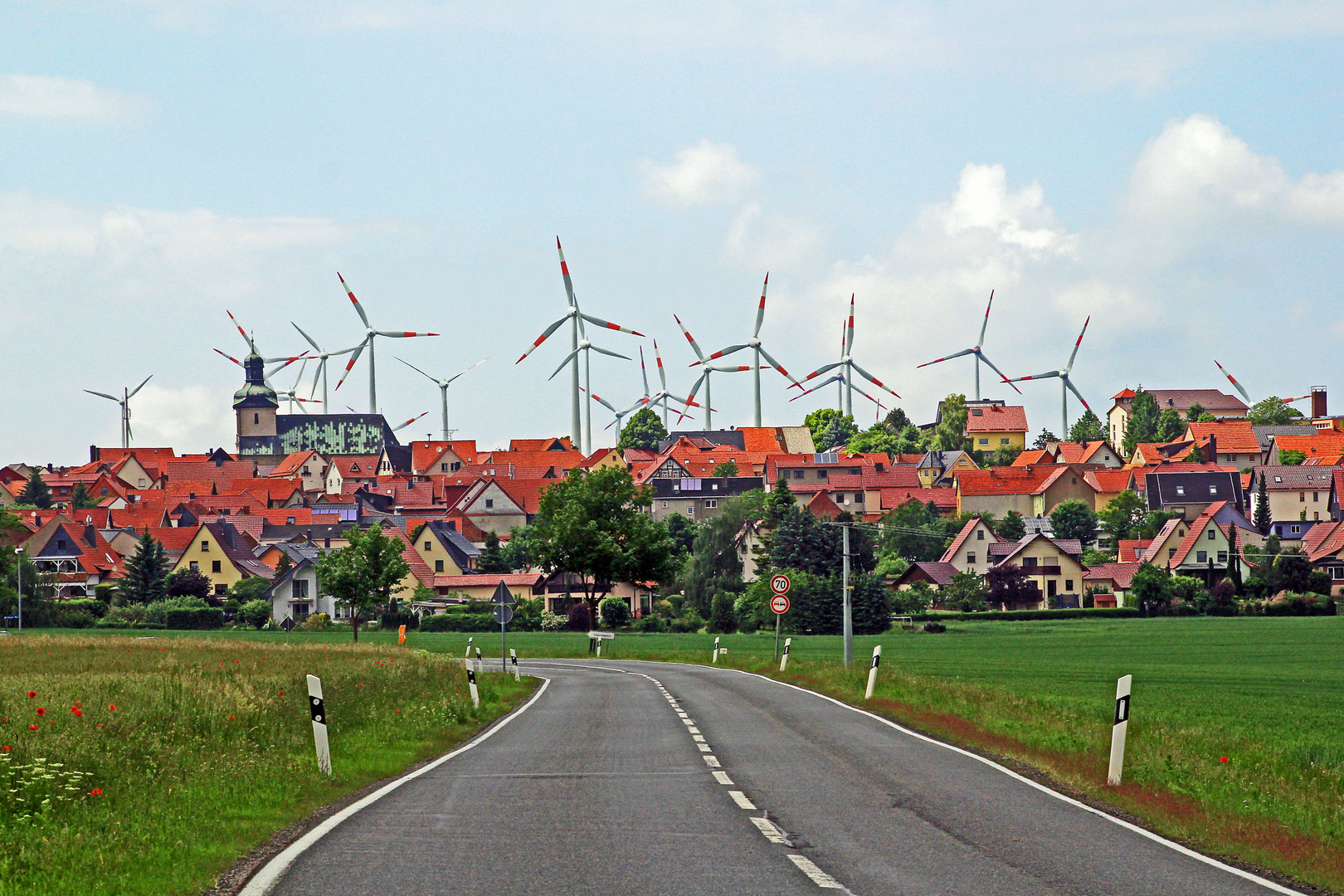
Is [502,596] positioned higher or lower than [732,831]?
higher

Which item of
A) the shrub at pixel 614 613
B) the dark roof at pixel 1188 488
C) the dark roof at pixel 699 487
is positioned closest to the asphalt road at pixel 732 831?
the shrub at pixel 614 613

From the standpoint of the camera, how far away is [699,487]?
170 m

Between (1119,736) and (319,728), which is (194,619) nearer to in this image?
(319,728)

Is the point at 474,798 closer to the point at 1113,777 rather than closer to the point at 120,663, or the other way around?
the point at 1113,777

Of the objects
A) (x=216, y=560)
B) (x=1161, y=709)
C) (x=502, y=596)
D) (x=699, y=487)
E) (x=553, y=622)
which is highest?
(x=699, y=487)

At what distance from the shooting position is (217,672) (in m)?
26.5

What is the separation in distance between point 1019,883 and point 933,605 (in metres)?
97.2

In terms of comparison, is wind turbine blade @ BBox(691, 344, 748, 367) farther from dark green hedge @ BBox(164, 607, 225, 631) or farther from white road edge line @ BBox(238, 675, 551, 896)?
white road edge line @ BBox(238, 675, 551, 896)

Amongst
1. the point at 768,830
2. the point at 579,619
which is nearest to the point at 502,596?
the point at 768,830

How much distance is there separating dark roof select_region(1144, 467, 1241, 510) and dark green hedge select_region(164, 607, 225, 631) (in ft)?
311

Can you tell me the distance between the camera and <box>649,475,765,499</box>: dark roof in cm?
16888

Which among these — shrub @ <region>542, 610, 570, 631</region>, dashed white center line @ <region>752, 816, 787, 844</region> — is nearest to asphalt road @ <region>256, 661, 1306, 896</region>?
dashed white center line @ <region>752, 816, 787, 844</region>

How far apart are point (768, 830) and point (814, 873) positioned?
1894 millimetres

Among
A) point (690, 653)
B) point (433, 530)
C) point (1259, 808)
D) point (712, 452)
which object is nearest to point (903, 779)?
point (1259, 808)
